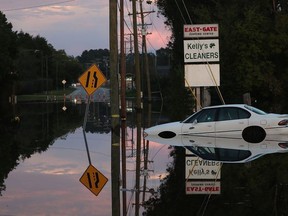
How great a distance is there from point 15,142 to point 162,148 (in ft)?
19.1

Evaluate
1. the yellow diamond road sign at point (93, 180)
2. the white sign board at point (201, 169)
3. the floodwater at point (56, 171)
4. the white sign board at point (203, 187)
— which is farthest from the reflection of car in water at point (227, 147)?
the yellow diamond road sign at point (93, 180)

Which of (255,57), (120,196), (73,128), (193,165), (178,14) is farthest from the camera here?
(178,14)

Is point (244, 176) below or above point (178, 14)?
below

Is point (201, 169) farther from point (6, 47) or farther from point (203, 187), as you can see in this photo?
point (6, 47)

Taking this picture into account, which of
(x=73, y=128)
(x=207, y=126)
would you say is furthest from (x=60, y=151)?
(x=73, y=128)

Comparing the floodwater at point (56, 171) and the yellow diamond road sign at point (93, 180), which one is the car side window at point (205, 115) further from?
the yellow diamond road sign at point (93, 180)

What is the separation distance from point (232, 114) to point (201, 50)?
9919mm

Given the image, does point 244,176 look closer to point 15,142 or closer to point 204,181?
point 204,181

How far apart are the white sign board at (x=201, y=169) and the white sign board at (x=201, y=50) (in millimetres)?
14659

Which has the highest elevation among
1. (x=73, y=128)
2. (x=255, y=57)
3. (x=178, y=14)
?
(x=178, y=14)

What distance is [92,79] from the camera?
21016 mm

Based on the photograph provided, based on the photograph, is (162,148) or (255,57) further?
(255,57)

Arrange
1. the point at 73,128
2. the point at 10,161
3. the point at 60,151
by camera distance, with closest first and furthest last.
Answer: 1. the point at 10,161
2. the point at 60,151
3. the point at 73,128

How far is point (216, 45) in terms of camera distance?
28.3 m
